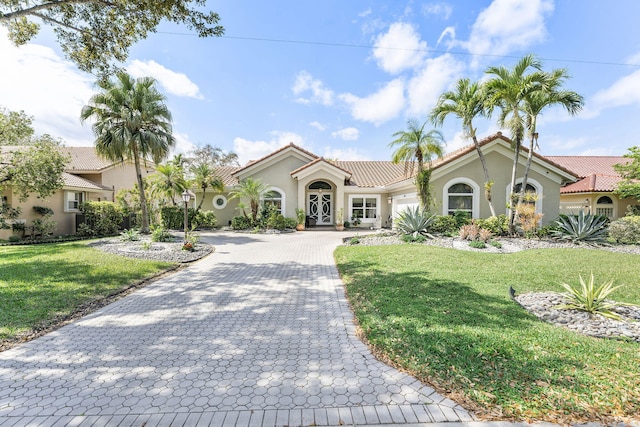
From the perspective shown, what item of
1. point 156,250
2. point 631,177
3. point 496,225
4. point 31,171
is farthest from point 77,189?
point 631,177

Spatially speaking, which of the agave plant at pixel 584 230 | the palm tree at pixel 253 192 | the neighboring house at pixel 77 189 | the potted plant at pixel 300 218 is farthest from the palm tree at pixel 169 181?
the agave plant at pixel 584 230

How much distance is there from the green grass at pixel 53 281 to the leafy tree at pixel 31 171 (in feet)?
13.9

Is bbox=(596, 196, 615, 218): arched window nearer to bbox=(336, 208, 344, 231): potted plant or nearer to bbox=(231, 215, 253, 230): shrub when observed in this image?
bbox=(336, 208, 344, 231): potted plant

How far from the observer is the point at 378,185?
75.5 ft

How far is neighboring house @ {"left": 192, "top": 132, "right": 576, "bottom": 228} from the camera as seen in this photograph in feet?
55.2

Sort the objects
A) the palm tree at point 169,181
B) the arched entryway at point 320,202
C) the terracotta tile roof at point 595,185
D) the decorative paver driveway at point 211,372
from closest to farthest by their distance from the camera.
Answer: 1. the decorative paver driveway at point 211,372
2. the palm tree at point 169,181
3. the terracotta tile roof at point 595,185
4. the arched entryway at point 320,202

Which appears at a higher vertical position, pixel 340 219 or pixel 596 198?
pixel 596 198

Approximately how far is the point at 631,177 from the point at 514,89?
13.6 metres

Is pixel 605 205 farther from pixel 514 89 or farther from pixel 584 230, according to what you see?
pixel 514 89

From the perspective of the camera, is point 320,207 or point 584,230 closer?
point 584,230

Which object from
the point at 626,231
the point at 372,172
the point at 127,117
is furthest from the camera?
the point at 372,172

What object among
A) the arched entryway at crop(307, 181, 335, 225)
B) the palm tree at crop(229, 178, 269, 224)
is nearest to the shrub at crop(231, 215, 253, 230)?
the palm tree at crop(229, 178, 269, 224)

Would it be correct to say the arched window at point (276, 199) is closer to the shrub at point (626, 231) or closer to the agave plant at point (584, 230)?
the agave plant at point (584, 230)

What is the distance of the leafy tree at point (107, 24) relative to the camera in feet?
29.9
